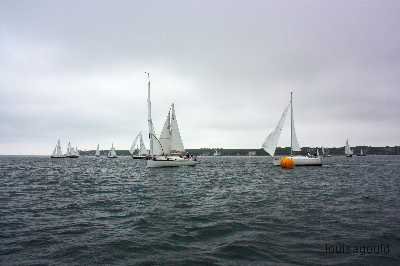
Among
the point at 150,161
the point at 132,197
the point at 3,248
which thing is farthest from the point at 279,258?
the point at 150,161

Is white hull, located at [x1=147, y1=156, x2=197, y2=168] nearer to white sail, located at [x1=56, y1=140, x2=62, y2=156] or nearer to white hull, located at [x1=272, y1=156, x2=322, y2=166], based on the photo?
white hull, located at [x1=272, y1=156, x2=322, y2=166]

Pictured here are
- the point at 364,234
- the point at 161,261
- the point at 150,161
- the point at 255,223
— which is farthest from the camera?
the point at 150,161

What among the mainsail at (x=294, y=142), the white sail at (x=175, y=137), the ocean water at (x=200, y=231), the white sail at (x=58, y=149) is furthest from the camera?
the white sail at (x=58, y=149)

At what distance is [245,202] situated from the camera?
21.2 m

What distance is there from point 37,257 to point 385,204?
741 inches

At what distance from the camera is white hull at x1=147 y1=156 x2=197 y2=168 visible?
61344 mm

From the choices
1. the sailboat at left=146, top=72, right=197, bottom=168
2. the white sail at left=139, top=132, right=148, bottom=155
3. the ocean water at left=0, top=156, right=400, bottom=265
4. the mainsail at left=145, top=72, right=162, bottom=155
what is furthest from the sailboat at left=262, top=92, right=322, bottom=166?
the white sail at left=139, top=132, right=148, bottom=155

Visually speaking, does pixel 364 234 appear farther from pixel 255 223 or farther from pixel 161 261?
pixel 161 261

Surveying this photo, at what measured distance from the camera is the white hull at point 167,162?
61344 mm

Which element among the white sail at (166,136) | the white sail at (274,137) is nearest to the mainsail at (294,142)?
the white sail at (274,137)

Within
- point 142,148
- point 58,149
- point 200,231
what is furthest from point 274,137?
point 58,149

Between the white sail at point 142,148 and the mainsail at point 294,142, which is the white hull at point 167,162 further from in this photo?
the white sail at point 142,148

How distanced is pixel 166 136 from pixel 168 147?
93.2 inches

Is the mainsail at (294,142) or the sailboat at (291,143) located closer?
the sailboat at (291,143)
